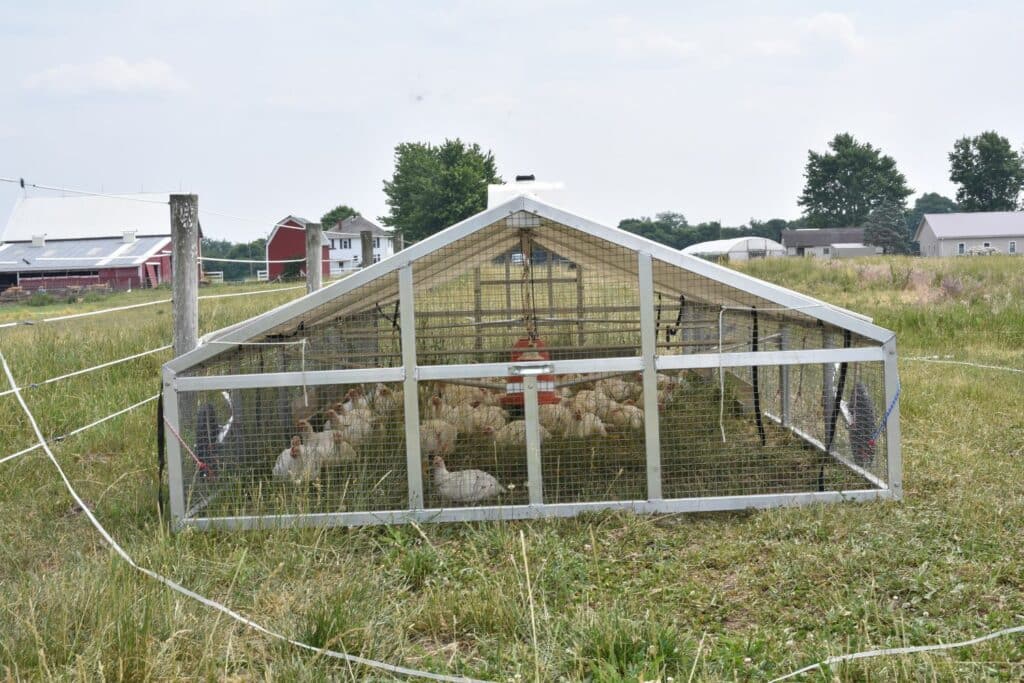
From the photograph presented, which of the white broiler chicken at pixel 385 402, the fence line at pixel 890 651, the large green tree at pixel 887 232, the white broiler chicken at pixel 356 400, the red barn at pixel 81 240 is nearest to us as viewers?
the fence line at pixel 890 651

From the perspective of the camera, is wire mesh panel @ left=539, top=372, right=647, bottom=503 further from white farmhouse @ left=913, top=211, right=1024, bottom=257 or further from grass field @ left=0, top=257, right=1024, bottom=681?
white farmhouse @ left=913, top=211, right=1024, bottom=257

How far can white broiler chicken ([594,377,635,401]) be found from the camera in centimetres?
720

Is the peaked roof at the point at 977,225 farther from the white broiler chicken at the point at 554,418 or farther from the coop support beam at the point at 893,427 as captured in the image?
the coop support beam at the point at 893,427

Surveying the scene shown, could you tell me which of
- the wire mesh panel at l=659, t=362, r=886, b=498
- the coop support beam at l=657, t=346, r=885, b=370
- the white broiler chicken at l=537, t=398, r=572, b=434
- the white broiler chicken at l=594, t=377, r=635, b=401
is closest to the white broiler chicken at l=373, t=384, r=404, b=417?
the white broiler chicken at l=537, t=398, r=572, b=434

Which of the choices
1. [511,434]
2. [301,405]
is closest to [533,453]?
[511,434]

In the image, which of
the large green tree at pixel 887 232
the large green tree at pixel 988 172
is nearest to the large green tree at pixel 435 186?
the large green tree at pixel 887 232

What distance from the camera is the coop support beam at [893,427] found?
503 centimetres

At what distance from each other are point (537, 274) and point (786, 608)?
6326 mm

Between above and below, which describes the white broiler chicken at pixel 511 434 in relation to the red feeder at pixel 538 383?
below

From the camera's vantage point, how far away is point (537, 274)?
32.2 ft

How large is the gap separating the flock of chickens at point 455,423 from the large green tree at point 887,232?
204 ft

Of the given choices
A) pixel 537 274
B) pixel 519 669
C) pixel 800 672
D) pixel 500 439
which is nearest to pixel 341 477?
pixel 500 439

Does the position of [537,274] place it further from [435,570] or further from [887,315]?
[887,315]

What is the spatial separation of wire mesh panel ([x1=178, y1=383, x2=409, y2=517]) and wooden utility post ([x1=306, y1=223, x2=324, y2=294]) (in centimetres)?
286
